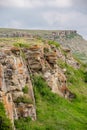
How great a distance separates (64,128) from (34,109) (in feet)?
20.6

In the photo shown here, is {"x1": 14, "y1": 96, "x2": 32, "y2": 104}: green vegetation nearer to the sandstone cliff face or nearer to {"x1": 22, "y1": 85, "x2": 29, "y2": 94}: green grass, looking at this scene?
the sandstone cliff face

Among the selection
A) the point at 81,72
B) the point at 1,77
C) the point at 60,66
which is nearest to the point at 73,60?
the point at 81,72

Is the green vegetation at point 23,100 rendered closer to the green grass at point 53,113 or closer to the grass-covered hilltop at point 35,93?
the grass-covered hilltop at point 35,93

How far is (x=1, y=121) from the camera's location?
221ft

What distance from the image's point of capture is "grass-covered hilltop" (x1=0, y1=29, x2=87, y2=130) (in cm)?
7606

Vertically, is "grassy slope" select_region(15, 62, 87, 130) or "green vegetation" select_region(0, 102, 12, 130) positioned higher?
"green vegetation" select_region(0, 102, 12, 130)

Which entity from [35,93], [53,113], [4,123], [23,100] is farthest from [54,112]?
[4,123]

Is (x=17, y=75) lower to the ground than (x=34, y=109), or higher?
higher

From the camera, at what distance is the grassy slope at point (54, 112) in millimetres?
79812

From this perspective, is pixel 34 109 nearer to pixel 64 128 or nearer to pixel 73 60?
pixel 64 128

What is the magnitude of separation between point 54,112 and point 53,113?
2.19 feet

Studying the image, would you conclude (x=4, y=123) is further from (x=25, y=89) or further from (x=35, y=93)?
(x=35, y=93)

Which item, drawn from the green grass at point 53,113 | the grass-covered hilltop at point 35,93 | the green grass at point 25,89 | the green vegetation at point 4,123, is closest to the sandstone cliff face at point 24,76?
the grass-covered hilltop at point 35,93

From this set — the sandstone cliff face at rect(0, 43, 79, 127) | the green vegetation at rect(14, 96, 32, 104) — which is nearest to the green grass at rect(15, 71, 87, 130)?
the sandstone cliff face at rect(0, 43, 79, 127)
